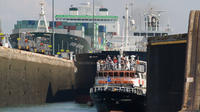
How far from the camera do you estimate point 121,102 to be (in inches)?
2202

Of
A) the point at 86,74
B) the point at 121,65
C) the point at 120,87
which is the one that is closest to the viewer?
the point at 120,87

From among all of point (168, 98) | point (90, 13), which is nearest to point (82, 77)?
point (168, 98)

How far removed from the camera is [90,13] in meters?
172

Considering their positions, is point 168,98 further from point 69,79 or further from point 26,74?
point 69,79

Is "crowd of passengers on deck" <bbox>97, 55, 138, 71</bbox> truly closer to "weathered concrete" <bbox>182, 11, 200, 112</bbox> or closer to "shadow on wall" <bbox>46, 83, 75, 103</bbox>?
"shadow on wall" <bbox>46, 83, 75, 103</bbox>

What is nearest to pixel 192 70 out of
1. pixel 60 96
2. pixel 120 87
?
pixel 120 87

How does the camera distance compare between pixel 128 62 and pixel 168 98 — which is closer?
pixel 168 98

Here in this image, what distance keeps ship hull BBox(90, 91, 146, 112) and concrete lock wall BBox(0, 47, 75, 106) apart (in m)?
11.3

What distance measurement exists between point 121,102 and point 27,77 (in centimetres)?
1694

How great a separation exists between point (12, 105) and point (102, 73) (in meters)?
11.0

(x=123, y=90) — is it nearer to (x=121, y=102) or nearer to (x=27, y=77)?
(x=121, y=102)

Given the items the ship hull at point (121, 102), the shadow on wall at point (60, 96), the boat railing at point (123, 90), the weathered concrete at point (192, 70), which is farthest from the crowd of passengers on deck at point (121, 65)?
the weathered concrete at point (192, 70)

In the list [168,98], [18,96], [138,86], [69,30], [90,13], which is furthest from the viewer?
[90,13]

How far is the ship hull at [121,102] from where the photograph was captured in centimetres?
5594
